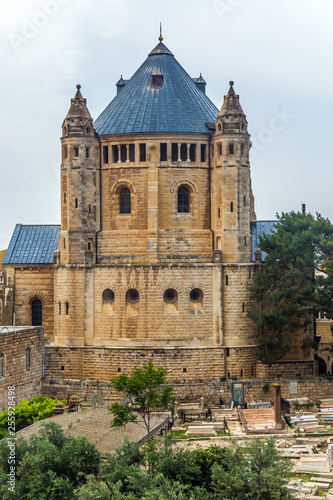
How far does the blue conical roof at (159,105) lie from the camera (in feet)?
247

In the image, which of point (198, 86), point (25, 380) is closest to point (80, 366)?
point (25, 380)

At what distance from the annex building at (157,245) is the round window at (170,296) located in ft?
0.33

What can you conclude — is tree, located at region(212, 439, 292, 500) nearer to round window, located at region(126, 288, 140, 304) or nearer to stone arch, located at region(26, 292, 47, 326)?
round window, located at region(126, 288, 140, 304)

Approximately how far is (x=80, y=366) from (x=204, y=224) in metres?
15.6

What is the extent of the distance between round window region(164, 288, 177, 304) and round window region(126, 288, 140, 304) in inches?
92.8

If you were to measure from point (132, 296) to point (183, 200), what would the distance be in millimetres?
9163

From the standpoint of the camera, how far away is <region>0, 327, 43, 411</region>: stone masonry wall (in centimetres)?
6406

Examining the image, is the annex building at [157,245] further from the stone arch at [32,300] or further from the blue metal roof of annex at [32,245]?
the blue metal roof of annex at [32,245]

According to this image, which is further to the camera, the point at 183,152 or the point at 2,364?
the point at 183,152

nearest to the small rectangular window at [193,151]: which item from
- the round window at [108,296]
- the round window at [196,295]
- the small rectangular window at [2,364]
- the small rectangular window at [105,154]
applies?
the small rectangular window at [105,154]

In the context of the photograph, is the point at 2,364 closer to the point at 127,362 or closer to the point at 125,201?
the point at 127,362

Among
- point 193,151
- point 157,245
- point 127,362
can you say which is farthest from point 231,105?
point 127,362

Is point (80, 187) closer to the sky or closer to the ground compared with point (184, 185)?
closer to the ground

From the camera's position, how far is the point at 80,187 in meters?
75.9
